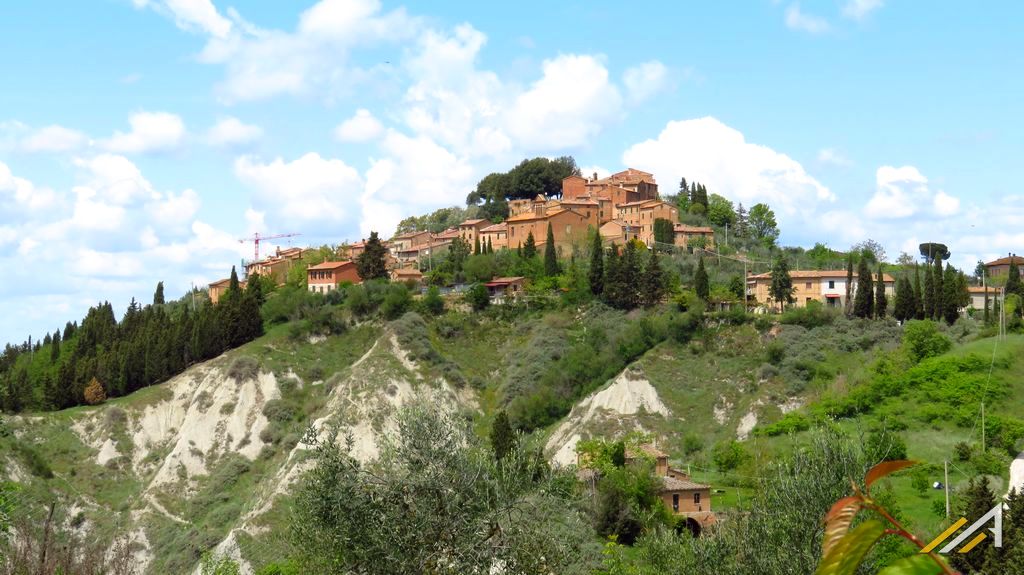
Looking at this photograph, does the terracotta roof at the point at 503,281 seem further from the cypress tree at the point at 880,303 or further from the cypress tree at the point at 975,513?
the cypress tree at the point at 975,513

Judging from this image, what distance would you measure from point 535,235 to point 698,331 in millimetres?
25312

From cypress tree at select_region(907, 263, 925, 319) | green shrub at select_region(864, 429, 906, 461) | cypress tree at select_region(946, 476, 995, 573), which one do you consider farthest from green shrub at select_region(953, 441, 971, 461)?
cypress tree at select_region(907, 263, 925, 319)

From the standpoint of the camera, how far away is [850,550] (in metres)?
2.95

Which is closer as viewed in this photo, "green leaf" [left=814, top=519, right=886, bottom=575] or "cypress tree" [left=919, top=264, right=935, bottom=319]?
"green leaf" [left=814, top=519, right=886, bottom=575]

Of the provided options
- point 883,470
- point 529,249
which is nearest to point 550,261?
point 529,249

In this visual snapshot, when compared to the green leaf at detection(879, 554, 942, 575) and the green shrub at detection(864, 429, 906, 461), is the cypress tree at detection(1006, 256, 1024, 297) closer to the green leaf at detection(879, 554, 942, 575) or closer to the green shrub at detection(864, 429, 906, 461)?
the green shrub at detection(864, 429, 906, 461)

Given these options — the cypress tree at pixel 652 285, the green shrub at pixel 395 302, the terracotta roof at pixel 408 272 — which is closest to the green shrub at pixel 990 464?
the cypress tree at pixel 652 285

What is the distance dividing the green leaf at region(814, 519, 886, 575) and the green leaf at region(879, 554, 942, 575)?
0.11 m

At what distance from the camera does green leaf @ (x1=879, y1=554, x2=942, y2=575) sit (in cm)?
279

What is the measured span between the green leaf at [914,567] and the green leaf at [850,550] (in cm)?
11

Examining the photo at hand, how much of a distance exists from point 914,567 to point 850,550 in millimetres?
187

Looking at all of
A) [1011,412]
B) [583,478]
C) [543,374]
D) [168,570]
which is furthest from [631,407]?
[168,570]

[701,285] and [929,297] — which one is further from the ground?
[701,285]

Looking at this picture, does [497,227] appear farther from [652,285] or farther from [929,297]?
[929,297]
